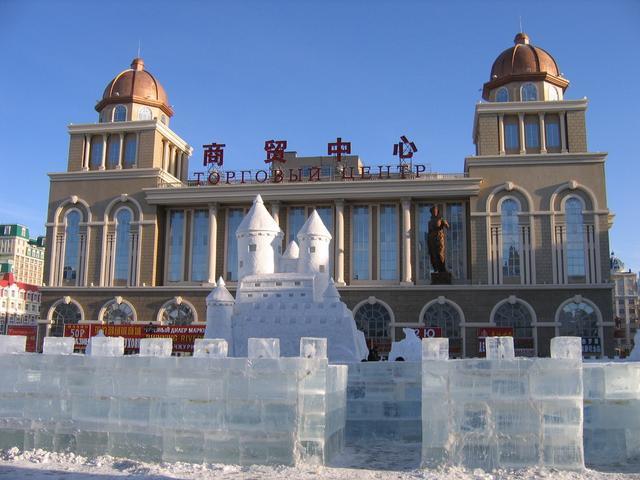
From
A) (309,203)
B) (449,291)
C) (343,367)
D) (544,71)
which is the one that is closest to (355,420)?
(343,367)

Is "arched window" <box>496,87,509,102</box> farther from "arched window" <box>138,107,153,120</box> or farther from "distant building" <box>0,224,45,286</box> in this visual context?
"distant building" <box>0,224,45,286</box>

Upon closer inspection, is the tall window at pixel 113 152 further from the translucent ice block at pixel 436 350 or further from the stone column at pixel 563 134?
the translucent ice block at pixel 436 350

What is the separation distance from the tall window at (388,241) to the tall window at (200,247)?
1135 centimetres

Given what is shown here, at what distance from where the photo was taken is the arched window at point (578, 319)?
38219 mm

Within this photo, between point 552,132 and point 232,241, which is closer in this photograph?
point 552,132

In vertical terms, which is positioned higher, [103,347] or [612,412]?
[103,347]

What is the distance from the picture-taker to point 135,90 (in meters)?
47.3

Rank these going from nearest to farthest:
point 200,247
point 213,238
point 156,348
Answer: point 156,348, point 213,238, point 200,247

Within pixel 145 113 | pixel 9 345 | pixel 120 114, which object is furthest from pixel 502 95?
pixel 9 345

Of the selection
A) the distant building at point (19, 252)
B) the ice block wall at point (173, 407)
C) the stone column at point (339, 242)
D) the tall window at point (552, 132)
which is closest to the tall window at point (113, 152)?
the stone column at point (339, 242)

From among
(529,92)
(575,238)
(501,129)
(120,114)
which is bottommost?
(575,238)

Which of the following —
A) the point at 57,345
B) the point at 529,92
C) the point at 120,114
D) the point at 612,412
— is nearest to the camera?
the point at 612,412

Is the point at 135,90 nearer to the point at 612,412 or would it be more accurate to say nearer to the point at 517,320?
the point at 517,320

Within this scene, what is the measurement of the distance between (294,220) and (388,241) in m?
6.27
